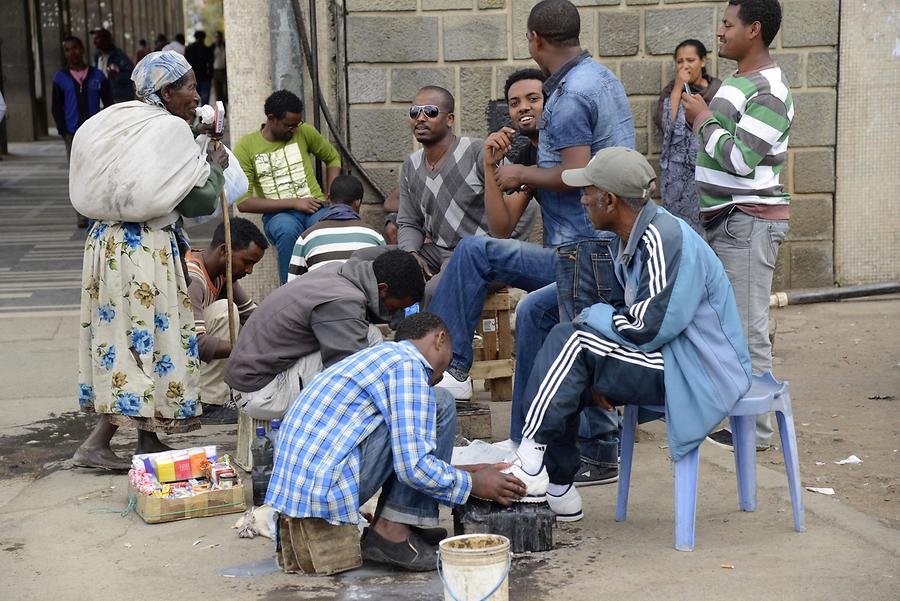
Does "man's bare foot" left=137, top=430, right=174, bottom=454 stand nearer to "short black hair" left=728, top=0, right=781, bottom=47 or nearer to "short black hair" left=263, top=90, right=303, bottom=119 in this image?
"short black hair" left=263, top=90, right=303, bottom=119

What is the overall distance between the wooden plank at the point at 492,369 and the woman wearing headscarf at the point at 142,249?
5.04ft

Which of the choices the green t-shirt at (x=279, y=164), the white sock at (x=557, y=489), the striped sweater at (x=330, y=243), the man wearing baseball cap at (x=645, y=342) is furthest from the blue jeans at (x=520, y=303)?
the green t-shirt at (x=279, y=164)

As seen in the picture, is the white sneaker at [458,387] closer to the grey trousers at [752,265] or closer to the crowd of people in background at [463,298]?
the crowd of people in background at [463,298]

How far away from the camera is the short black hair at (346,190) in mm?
7473

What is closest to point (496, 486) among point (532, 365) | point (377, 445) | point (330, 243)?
point (377, 445)

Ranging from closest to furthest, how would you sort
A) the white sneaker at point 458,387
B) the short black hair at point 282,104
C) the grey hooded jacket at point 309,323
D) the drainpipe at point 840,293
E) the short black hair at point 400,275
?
1. the short black hair at point 400,275
2. the grey hooded jacket at point 309,323
3. the white sneaker at point 458,387
4. the short black hair at point 282,104
5. the drainpipe at point 840,293

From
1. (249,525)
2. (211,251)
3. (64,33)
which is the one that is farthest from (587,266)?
(64,33)

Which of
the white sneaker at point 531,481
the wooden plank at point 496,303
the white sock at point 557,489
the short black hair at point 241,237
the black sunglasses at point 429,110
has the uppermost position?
the black sunglasses at point 429,110

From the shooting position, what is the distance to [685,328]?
4.19 m

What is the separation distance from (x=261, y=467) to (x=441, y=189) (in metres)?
1.90

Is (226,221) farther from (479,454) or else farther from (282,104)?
(282,104)

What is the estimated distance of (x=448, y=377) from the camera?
6031 millimetres

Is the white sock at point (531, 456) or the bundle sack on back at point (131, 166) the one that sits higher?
the bundle sack on back at point (131, 166)

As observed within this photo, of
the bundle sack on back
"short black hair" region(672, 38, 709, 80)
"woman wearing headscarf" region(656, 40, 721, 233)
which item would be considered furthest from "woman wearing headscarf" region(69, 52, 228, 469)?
"short black hair" region(672, 38, 709, 80)
